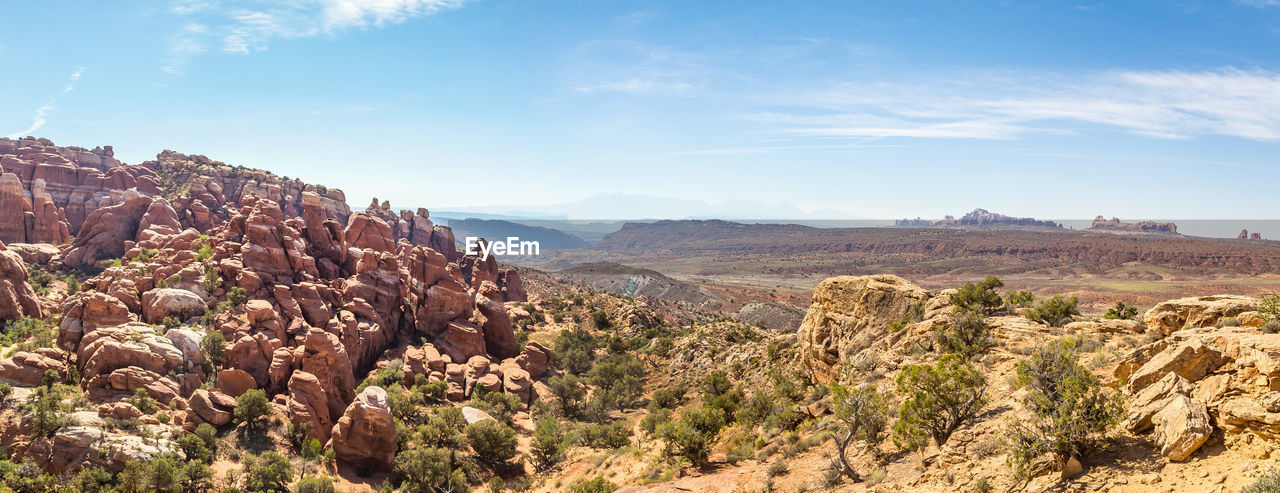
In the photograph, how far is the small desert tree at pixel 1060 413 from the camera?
39.7ft

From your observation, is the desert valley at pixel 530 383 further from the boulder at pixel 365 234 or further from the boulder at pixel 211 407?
the boulder at pixel 365 234

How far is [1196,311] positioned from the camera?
18.2 meters

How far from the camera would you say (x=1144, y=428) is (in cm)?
1227

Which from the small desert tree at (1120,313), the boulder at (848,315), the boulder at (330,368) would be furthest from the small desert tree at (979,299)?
the boulder at (330,368)

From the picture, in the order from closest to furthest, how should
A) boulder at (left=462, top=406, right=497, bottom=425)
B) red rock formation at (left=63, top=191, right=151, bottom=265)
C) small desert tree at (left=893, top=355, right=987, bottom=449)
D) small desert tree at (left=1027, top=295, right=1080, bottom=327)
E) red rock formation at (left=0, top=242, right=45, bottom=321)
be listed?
small desert tree at (left=893, top=355, right=987, bottom=449) < small desert tree at (left=1027, top=295, right=1080, bottom=327) < boulder at (left=462, top=406, right=497, bottom=425) < red rock formation at (left=0, top=242, right=45, bottom=321) < red rock formation at (left=63, top=191, right=151, bottom=265)

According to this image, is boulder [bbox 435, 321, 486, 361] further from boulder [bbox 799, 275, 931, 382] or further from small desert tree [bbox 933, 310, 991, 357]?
small desert tree [bbox 933, 310, 991, 357]

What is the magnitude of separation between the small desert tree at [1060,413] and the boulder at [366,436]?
2846 centimetres

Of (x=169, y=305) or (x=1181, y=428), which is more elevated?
(x=1181, y=428)

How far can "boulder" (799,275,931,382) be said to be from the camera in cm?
3014

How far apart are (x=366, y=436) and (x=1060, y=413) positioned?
30.2 m

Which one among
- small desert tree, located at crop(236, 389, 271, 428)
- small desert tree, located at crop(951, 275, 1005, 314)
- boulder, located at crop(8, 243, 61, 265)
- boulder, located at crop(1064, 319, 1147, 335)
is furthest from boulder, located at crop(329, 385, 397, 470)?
boulder, located at crop(8, 243, 61, 265)

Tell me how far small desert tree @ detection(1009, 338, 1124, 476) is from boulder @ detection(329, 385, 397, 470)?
28460mm

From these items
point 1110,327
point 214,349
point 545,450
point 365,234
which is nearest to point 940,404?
point 1110,327

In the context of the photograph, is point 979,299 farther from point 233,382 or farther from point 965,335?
point 233,382
